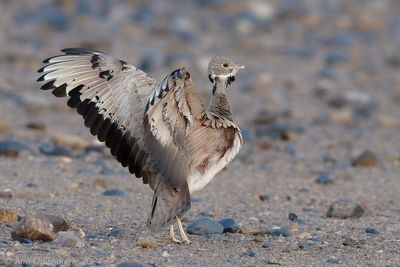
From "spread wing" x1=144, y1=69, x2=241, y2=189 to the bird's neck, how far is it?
0.47 ft

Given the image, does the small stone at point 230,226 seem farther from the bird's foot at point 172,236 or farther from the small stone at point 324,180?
the small stone at point 324,180

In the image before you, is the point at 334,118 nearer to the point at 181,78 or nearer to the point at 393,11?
the point at 181,78

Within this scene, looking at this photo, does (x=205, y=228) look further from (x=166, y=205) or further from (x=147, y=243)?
(x=147, y=243)

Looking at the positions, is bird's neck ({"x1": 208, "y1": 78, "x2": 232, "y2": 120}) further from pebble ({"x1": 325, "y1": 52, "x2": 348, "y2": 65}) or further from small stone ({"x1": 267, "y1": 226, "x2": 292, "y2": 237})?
pebble ({"x1": 325, "y1": 52, "x2": 348, "y2": 65})

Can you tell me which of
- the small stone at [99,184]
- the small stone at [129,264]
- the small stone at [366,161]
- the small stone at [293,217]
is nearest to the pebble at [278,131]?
the small stone at [366,161]

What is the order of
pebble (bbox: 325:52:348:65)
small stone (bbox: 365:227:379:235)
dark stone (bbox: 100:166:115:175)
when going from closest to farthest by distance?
1. small stone (bbox: 365:227:379:235)
2. dark stone (bbox: 100:166:115:175)
3. pebble (bbox: 325:52:348:65)

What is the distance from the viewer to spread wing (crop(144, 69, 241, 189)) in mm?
6430

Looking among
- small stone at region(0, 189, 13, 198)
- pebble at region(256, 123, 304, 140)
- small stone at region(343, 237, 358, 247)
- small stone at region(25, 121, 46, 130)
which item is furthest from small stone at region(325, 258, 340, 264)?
small stone at region(25, 121, 46, 130)

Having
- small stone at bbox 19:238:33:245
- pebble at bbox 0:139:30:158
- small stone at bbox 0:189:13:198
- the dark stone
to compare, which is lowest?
small stone at bbox 19:238:33:245

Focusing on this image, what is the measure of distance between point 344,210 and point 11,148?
3.55 metres

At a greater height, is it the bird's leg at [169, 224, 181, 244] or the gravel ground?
the gravel ground

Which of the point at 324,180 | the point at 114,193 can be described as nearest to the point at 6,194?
the point at 114,193

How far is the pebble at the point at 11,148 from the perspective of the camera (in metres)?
10.0

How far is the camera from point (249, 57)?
1767cm
